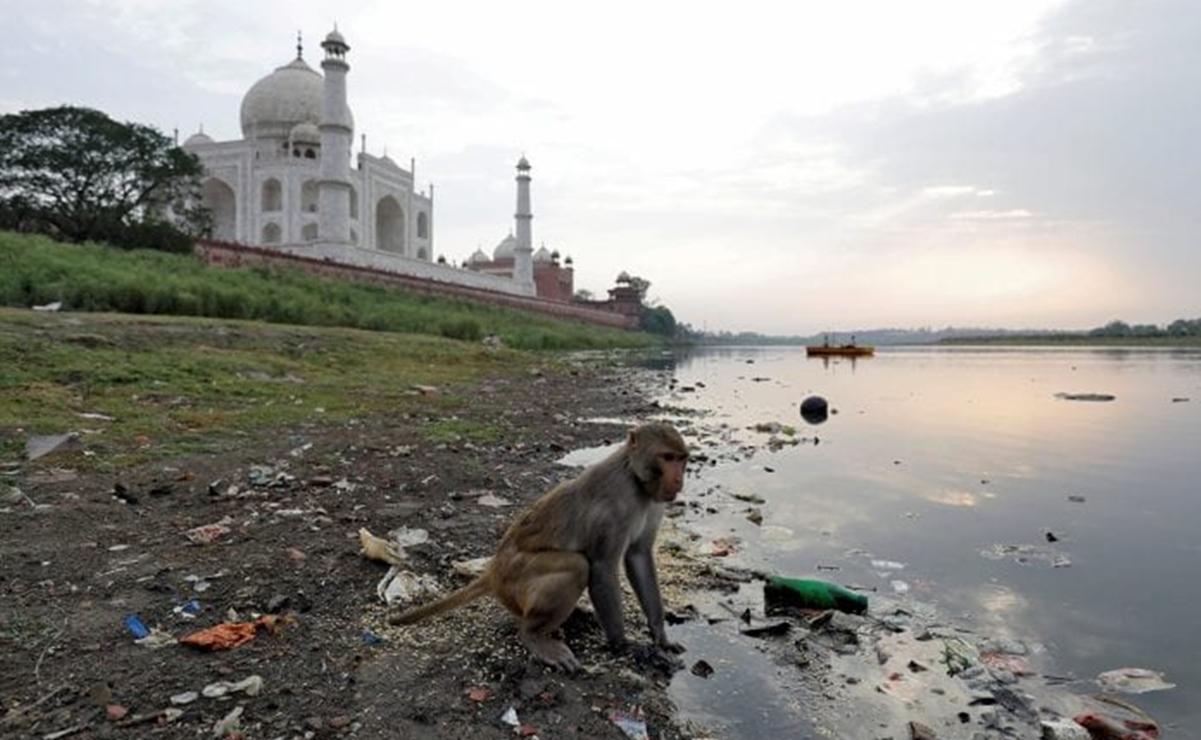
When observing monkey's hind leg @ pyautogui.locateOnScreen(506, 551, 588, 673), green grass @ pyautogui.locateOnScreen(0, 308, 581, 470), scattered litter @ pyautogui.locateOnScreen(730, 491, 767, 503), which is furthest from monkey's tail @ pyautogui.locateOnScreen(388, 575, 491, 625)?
green grass @ pyautogui.locateOnScreen(0, 308, 581, 470)

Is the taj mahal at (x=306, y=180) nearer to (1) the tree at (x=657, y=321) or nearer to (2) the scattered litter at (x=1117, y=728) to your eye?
(1) the tree at (x=657, y=321)

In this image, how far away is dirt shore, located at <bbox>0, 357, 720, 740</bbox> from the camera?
10.6 ft

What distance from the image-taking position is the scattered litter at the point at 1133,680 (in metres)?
3.90

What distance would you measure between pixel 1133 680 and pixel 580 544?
3.04m

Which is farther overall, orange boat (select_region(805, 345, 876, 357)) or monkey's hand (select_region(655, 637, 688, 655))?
orange boat (select_region(805, 345, 876, 357))

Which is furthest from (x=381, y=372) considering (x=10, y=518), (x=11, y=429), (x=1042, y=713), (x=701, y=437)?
(x=1042, y=713)

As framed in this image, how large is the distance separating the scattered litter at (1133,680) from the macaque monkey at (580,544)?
8.30 feet

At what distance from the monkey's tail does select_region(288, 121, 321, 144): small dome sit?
59050 millimetres

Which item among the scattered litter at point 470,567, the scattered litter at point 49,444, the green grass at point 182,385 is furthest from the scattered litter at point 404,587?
the scattered litter at point 49,444

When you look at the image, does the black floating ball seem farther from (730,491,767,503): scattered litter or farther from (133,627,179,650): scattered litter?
Result: (133,627,179,650): scattered litter

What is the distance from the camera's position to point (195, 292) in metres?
22.3

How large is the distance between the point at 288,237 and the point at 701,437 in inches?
2004

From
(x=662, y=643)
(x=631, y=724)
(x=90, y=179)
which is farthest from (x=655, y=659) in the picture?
(x=90, y=179)

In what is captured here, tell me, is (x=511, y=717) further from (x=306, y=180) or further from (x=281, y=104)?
(x=281, y=104)
